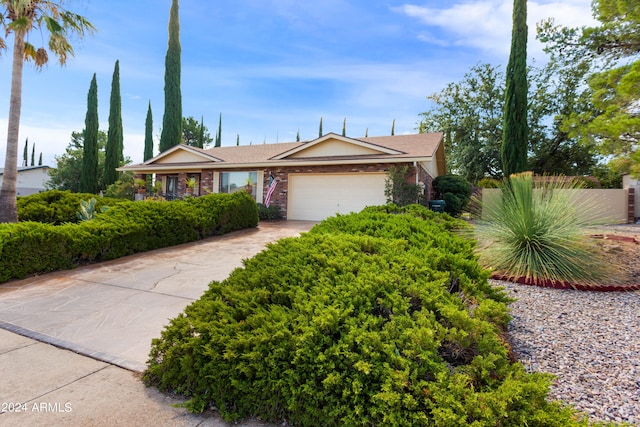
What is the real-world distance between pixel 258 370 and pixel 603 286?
188 inches

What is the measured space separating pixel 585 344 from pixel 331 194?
11549mm

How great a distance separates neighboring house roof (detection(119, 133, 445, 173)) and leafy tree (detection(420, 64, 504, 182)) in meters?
4.45

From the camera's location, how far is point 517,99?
16.6 metres

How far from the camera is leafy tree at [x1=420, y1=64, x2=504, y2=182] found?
21.8 metres

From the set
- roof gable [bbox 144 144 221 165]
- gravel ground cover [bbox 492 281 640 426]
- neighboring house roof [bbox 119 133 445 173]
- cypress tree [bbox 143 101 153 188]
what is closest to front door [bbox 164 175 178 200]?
neighboring house roof [bbox 119 133 445 173]

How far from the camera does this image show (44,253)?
5801 millimetres

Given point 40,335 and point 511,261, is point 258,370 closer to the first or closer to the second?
point 40,335

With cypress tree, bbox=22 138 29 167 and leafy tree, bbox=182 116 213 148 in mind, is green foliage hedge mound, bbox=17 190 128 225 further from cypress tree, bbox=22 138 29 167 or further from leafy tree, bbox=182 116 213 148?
cypress tree, bbox=22 138 29 167

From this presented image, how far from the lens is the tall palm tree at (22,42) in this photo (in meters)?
8.31

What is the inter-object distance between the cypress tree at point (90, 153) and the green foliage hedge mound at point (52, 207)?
1570 centimetres

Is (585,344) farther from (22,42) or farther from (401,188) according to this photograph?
(22,42)

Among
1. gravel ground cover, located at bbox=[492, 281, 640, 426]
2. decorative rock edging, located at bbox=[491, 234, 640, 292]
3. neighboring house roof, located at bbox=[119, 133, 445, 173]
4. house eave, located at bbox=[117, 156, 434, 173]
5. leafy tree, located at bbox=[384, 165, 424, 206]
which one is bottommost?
gravel ground cover, located at bbox=[492, 281, 640, 426]

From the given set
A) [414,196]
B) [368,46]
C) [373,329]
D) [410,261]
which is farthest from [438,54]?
[373,329]

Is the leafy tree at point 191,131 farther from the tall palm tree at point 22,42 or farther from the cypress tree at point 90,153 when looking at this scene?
the tall palm tree at point 22,42
